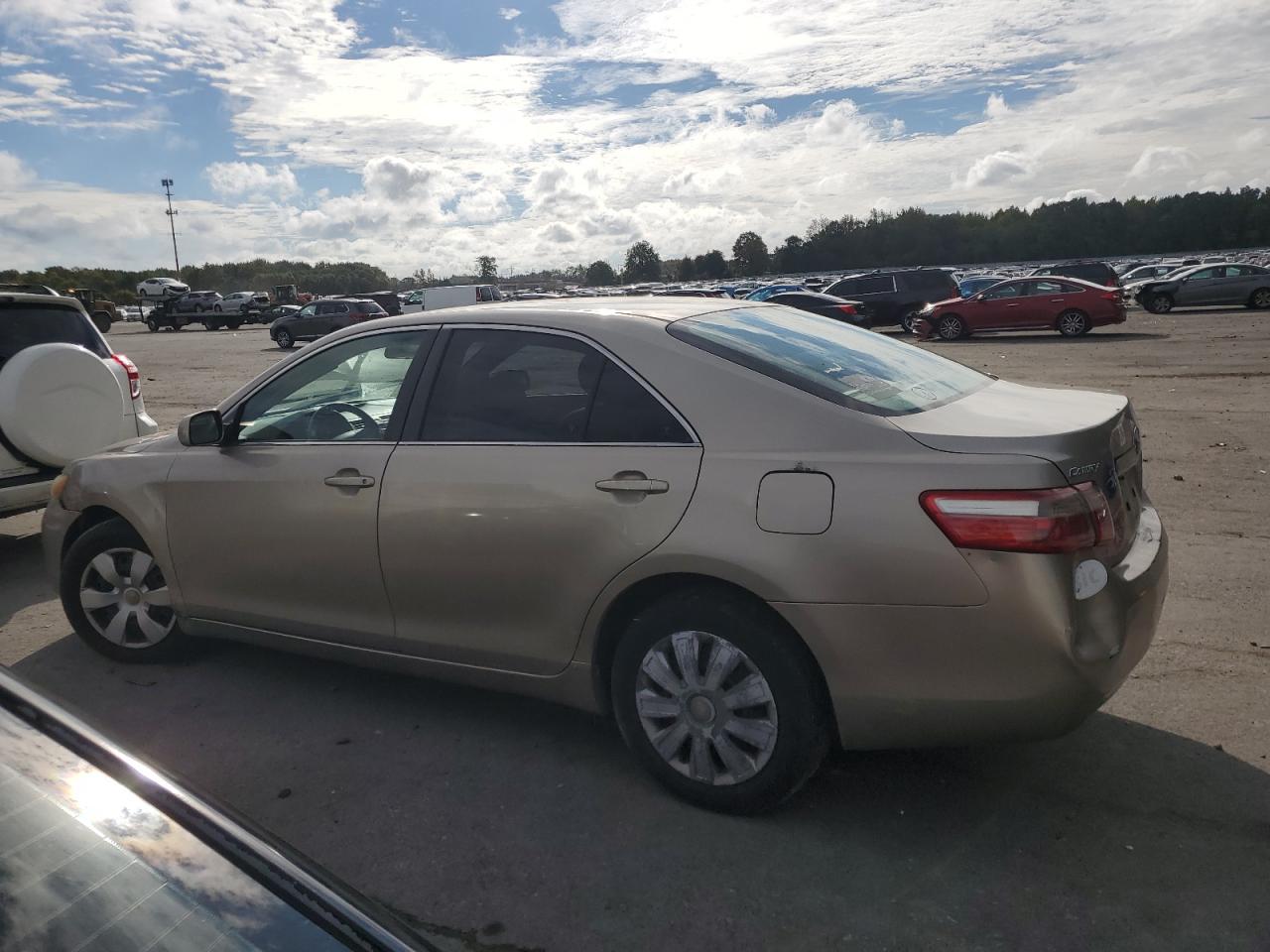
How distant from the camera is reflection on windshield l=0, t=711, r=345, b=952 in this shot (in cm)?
129

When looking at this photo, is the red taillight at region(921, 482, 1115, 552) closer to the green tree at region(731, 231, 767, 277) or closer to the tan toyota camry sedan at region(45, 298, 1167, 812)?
the tan toyota camry sedan at region(45, 298, 1167, 812)

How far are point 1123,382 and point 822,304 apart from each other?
40.4 feet

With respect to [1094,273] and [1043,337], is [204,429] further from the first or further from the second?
[1094,273]

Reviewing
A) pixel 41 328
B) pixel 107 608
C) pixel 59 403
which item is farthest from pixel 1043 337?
pixel 107 608

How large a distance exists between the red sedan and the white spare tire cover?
22227mm

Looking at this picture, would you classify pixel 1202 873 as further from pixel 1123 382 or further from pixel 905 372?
pixel 1123 382

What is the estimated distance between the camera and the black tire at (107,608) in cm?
472

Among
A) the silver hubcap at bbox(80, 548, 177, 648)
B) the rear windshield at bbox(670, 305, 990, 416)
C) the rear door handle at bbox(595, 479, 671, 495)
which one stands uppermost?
the rear windshield at bbox(670, 305, 990, 416)

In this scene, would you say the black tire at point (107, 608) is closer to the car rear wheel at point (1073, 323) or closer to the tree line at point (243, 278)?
the car rear wheel at point (1073, 323)

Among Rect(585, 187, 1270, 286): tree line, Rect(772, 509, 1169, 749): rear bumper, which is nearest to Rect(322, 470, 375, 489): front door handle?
Rect(772, 509, 1169, 749): rear bumper

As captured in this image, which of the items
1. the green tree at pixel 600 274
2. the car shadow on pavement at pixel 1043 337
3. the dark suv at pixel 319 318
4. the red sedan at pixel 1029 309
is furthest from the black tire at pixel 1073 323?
the green tree at pixel 600 274

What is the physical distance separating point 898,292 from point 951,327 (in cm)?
399

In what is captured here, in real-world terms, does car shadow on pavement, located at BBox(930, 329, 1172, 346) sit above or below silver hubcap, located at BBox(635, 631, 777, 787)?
below

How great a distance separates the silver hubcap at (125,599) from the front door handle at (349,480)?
132 centimetres
